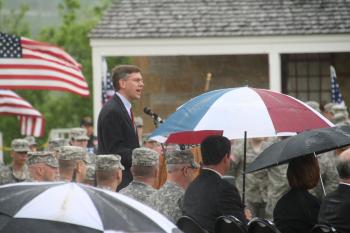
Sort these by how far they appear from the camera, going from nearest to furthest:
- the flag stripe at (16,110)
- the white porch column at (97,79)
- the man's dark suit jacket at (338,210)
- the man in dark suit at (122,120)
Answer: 1. the man's dark suit jacket at (338,210)
2. the man in dark suit at (122,120)
3. the flag stripe at (16,110)
4. the white porch column at (97,79)

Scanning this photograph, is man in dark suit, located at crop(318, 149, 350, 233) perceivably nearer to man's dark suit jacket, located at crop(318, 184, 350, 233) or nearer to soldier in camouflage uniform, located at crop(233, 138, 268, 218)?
man's dark suit jacket, located at crop(318, 184, 350, 233)

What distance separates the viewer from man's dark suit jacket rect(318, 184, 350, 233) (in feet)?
28.0

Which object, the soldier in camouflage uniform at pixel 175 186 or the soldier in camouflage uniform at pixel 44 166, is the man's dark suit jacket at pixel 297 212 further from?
the soldier in camouflage uniform at pixel 44 166

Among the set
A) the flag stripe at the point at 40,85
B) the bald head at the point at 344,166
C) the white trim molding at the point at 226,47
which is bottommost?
the bald head at the point at 344,166

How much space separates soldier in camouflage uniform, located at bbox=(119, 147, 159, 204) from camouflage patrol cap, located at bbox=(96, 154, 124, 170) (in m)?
0.18

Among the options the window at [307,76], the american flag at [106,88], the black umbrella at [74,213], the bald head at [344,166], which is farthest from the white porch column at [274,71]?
the black umbrella at [74,213]

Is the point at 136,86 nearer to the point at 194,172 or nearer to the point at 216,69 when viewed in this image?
the point at 194,172

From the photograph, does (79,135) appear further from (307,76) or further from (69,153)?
(307,76)

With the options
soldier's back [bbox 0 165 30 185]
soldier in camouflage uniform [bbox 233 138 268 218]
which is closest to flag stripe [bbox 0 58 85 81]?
soldier's back [bbox 0 165 30 185]

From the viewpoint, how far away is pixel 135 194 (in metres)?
9.74

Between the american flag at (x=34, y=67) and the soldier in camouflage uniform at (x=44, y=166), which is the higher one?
the american flag at (x=34, y=67)

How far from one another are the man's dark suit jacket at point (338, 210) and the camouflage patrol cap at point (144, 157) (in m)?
1.67

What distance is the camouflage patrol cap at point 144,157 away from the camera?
9805mm

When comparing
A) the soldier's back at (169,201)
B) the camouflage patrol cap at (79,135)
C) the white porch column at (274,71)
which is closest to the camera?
the soldier's back at (169,201)
